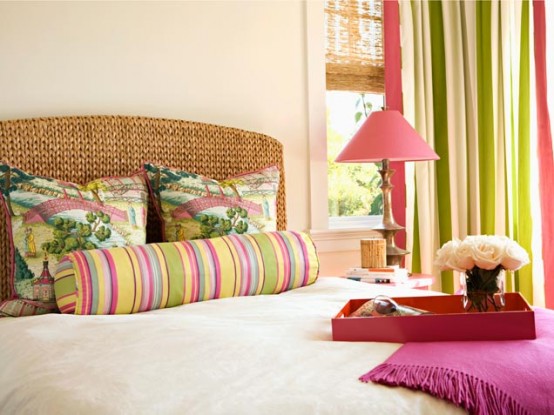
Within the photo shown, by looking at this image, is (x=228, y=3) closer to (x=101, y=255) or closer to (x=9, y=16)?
(x=9, y=16)

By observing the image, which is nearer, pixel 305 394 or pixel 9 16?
pixel 305 394

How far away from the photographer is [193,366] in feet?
5.16

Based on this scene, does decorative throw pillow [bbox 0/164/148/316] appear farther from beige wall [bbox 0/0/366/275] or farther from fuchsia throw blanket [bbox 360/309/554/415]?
fuchsia throw blanket [bbox 360/309/554/415]

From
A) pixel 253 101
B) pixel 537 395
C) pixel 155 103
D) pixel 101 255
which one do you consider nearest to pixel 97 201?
pixel 101 255

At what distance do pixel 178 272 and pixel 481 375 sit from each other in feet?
3.91

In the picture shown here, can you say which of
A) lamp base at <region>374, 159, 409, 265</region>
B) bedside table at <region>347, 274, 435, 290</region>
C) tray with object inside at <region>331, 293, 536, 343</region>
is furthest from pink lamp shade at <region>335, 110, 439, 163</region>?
tray with object inside at <region>331, 293, 536, 343</region>

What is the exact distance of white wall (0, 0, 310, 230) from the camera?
3.02m

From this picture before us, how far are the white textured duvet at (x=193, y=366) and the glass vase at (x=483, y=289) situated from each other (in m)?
0.37

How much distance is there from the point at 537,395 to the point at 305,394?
18.7 inches

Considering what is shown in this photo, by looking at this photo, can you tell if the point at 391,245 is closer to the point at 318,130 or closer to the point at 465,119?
the point at 318,130

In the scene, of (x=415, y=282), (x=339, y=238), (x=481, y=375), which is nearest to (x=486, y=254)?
(x=481, y=375)

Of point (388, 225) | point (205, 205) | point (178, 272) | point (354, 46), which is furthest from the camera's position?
point (354, 46)

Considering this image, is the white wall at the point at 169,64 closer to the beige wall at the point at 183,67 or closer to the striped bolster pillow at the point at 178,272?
the beige wall at the point at 183,67

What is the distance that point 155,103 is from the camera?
3.27 metres
